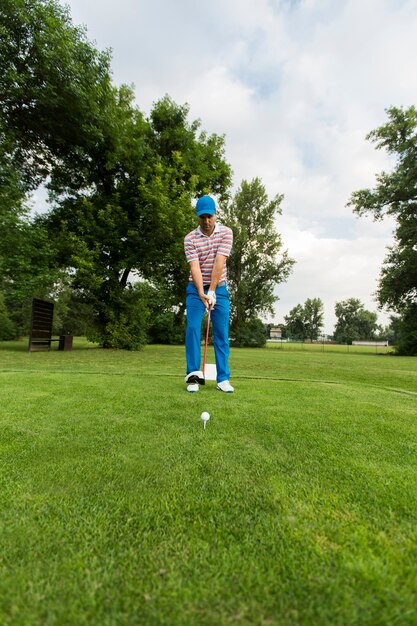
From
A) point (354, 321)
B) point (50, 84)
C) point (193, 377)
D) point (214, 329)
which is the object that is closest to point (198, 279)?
point (214, 329)

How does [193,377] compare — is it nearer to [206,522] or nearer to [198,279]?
[198,279]

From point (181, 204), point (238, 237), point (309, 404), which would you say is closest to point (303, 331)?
point (238, 237)

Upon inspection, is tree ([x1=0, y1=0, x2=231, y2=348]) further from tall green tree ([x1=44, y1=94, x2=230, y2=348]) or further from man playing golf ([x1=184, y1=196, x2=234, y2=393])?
man playing golf ([x1=184, y1=196, x2=234, y2=393])

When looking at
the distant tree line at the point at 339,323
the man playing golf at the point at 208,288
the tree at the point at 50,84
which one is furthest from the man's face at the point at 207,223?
the distant tree line at the point at 339,323

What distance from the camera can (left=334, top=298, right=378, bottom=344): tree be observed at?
108 m

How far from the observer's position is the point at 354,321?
10981 centimetres

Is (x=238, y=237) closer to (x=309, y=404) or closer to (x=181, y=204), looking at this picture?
(x=181, y=204)

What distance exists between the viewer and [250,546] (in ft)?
3.53

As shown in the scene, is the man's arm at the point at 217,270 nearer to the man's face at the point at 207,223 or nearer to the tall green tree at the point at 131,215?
the man's face at the point at 207,223

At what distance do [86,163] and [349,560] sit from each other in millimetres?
16875

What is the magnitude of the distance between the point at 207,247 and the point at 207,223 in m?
0.30

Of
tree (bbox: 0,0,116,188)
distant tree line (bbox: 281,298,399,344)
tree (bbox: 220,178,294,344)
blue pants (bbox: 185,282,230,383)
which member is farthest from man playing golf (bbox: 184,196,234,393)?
distant tree line (bbox: 281,298,399,344)

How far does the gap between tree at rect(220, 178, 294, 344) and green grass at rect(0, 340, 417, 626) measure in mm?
34471

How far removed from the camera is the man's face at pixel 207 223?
3.93 m
